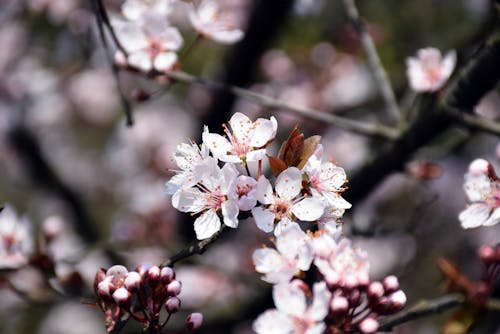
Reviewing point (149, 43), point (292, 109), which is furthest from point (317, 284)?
point (149, 43)

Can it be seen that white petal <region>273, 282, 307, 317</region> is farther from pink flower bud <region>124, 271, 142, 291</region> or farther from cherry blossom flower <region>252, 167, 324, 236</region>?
pink flower bud <region>124, 271, 142, 291</region>

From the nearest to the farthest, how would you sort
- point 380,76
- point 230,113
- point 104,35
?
point 104,35, point 380,76, point 230,113

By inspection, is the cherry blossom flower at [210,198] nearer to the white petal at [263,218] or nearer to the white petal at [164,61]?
the white petal at [263,218]

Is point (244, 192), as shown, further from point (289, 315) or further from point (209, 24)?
point (209, 24)

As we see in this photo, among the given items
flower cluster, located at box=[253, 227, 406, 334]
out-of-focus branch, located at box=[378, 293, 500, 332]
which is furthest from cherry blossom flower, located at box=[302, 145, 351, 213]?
out-of-focus branch, located at box=[378, 293, 500, 332]

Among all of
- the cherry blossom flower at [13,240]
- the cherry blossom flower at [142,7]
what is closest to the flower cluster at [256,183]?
the cherry blossom flower at [142,7]

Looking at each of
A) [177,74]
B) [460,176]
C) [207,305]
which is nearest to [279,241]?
[177,74]
